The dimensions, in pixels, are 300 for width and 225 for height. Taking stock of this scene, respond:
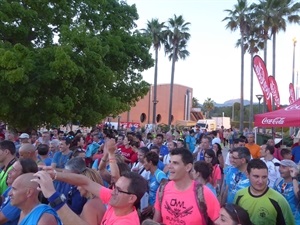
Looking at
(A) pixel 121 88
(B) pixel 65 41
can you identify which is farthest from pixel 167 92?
(B) pixel 65 41

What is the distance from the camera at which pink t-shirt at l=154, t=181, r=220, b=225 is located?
4.12 meters

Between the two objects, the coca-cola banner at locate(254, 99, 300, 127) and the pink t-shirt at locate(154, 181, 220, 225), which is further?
the coca-cola banner at locate(254, 99, 300, 127)

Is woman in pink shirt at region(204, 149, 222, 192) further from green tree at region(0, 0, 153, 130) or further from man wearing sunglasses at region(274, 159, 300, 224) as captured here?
green tree at region(0, 0, 153, 130)

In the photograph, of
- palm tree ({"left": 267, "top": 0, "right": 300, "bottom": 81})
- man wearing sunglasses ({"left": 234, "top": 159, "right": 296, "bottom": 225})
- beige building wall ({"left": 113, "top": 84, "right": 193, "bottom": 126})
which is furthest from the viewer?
beige building wall ({"left": 113, "top": 84, "right": 193, "bottom": 126})

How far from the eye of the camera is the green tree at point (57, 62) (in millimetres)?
16031

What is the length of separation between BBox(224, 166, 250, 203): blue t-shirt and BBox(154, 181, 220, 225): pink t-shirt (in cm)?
170

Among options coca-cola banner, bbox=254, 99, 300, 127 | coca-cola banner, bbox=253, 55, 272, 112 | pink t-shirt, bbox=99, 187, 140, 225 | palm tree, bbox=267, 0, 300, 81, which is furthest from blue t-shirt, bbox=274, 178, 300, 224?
palm tree, bbox=267, 0, 300, 81

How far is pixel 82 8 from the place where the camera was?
2009 cm

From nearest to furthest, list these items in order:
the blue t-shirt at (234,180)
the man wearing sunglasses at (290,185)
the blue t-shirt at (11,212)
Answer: the blue t-shirt at (11,212) < the man wearing sunglasses at (290,185) < the blue t-shirt at (234,180)

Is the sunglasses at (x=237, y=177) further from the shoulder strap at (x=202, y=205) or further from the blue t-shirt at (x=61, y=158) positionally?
Answer: the blue t-shirt at (x=61, y=158)

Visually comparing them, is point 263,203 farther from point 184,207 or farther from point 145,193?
point 145,193

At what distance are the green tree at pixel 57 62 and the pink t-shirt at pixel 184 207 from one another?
1188cm

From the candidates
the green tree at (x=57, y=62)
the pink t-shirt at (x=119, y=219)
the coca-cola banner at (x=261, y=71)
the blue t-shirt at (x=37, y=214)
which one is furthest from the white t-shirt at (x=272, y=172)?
the green tree at (x=57, y=62)

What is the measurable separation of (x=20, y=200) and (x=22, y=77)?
12.6 metres
